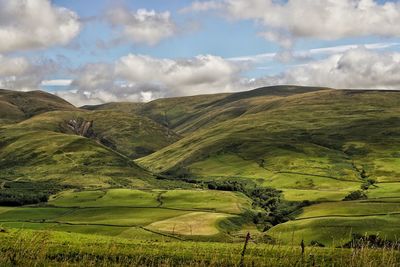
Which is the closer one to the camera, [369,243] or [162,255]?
[162,255]

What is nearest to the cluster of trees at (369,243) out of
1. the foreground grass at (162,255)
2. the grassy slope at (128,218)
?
the foreground grass at (162,255)

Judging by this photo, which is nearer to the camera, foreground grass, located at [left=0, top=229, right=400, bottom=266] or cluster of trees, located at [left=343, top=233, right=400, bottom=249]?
foreground grass, located at [left=0, top=229, right=400, bottom=266]

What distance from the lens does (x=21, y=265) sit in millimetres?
29359

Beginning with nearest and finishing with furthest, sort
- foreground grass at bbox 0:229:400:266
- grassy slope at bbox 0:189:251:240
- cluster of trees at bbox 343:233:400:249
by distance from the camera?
foreground grass at bbox 0:229:400:266 < cluster of trees at bbox 343:233:400:249 < grassy slope at bbox 0:189:251:240

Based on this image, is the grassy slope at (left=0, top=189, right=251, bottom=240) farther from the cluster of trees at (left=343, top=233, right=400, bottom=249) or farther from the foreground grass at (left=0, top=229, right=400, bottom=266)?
the foreground grass at (left=0, top=229, right=400, bottom=266)

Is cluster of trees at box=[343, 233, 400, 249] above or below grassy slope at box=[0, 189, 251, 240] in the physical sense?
above

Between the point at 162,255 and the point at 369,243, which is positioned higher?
the point at 162,255

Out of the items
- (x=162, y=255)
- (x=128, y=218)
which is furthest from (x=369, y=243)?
(x=128, y=218)

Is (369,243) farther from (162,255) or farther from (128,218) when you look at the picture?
(128,218)

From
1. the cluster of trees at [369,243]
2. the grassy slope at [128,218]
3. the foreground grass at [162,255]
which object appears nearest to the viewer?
the foreground grass at [162,255]

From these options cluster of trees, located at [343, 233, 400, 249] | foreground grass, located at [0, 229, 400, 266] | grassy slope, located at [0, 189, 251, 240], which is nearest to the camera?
foreground grass, located at [0, 229, 400, 266]

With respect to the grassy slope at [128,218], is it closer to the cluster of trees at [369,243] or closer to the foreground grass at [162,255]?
the cluster of trees at [369,243]

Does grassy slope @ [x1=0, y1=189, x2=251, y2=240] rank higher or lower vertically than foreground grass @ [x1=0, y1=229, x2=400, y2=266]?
lower

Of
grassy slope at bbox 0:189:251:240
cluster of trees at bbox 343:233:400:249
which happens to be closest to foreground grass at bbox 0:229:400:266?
cluster of trees at bbox 343:233:400:249
